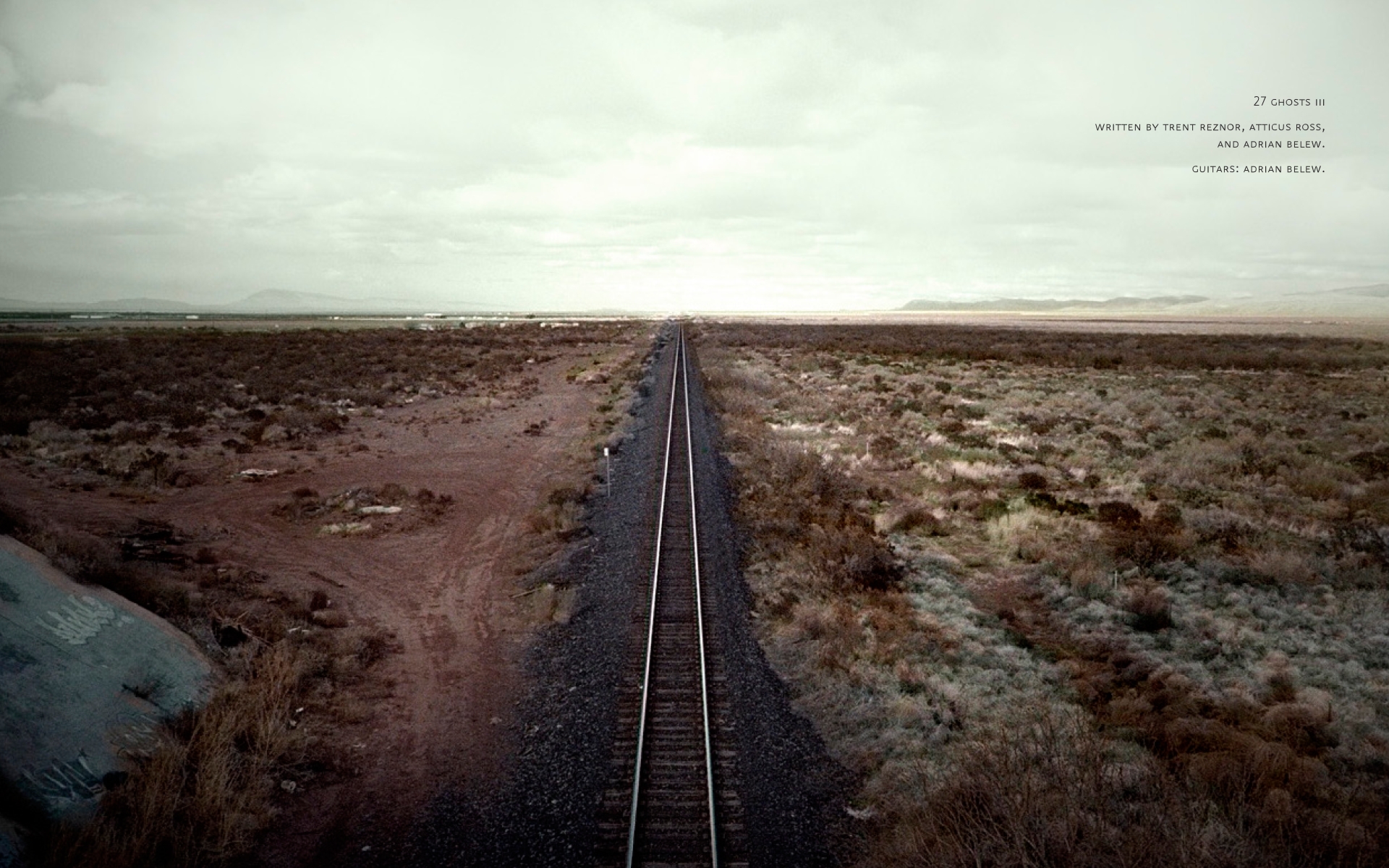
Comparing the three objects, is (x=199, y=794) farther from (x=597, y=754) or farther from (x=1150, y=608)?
(x=1150, y=608)

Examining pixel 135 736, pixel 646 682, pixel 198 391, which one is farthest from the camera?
pixel 198 391

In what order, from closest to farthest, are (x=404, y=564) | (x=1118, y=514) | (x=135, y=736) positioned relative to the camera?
(x=135, y=736) → (x=404, y=564) → (x=1118, y=514)

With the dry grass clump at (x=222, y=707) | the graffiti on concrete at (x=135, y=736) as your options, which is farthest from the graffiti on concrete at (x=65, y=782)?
the graffiti on concrete at (x=135, y=736)

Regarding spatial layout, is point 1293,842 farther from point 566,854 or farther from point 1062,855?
point 566,854

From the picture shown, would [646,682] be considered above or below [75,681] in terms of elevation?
below

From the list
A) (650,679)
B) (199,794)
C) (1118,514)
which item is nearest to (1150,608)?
(1118,514)

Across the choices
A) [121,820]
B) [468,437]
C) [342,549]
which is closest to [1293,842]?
[121,820]
